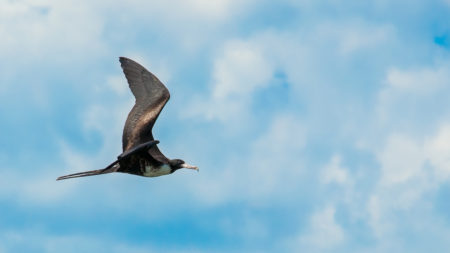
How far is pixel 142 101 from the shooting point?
2436 centimetres

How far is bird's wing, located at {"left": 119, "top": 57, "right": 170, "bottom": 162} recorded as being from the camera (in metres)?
23.9

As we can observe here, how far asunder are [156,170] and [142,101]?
2.56 m

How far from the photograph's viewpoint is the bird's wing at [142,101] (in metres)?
23.9

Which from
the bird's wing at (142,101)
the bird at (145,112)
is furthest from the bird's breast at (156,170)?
the bird's wing at (142,101)

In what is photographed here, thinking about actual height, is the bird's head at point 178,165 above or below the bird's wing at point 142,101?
below

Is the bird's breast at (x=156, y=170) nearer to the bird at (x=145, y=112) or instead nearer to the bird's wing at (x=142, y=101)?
the bird at (x=145, y=112)

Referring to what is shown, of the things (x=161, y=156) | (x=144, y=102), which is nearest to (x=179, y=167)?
(x=161, y=156)

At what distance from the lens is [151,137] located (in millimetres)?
23969

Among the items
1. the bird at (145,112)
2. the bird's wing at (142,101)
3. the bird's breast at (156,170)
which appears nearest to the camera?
the bird's breast at (156,170)

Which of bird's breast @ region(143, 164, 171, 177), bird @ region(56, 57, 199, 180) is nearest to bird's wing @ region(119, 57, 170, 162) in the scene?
bird @ region(56, 57, 199, 180)

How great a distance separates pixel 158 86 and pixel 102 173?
3.93m

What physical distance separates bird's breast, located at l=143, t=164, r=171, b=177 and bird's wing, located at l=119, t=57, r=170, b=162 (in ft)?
3.90

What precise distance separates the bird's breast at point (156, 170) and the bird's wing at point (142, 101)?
1188 mm

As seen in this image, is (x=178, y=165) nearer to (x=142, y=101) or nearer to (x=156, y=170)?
(x=156, y=170)
